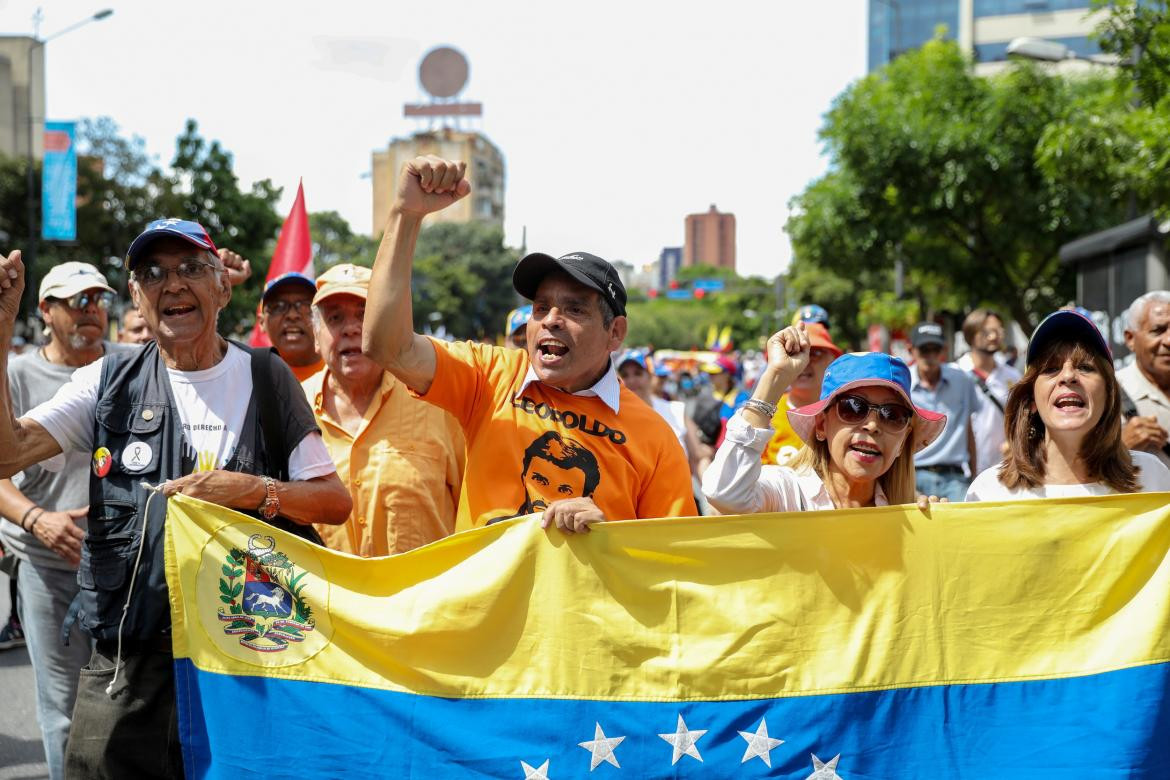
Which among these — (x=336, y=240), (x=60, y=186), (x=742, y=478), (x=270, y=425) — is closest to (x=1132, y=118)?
(x=742, y=478)

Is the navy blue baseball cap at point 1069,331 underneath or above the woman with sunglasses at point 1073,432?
above

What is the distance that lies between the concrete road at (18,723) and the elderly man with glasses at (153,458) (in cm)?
246

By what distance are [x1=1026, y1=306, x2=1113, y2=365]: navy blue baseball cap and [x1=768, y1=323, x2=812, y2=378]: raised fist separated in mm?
753

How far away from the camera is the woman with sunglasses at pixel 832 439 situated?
10.6 feet

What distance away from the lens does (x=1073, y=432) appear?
11.7ft

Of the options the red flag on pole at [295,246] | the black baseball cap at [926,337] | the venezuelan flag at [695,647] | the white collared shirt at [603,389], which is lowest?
the venezuelan flag at [695,647]

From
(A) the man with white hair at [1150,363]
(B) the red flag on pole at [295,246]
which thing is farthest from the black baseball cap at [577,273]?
(B) the red flag on pole at [295,246]

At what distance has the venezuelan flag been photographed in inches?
122

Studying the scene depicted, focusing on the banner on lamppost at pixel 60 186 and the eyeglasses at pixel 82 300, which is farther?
the banner on lamppost at pixel 60 186

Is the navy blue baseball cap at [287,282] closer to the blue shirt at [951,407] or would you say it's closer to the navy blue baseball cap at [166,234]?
the navy blue baseball cap at [166,234]

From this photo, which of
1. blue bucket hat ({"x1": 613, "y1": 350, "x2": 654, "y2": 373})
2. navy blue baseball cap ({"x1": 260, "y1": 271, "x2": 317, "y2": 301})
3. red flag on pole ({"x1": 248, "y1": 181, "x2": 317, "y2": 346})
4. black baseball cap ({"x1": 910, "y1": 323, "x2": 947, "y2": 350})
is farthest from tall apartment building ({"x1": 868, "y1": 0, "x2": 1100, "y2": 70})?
navy blue baseball cap ({"x1": 260, "y1": 271, "x2": 317, "y2": 301})

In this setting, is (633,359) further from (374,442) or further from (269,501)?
(269,501)

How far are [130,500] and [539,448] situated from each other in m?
1.12

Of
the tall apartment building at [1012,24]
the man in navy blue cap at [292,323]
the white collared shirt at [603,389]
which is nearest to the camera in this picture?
the white collared shirt at [603,389]
